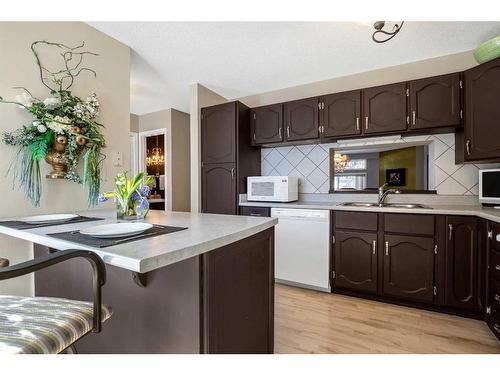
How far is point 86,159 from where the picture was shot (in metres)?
1.76

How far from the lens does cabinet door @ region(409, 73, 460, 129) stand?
7.03ft

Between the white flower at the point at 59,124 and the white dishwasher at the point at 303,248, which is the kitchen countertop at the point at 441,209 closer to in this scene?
the white dishwasher at the point at 303,248

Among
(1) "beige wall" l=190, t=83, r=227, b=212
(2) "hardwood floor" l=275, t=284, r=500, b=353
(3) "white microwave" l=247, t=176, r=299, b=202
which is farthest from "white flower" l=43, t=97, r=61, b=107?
(2) "hardwood floor" l=275, t=284, r=500, b=353

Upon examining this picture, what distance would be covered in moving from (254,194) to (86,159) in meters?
1.68

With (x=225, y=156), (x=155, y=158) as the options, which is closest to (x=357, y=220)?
(x=225, y=156)

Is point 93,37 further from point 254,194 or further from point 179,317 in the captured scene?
point 179,317

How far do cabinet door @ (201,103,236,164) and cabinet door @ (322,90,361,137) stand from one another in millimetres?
1047

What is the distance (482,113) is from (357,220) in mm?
1265

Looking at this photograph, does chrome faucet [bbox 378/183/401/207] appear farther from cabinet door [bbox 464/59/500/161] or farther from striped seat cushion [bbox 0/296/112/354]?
striped seat cushion [bbox 0/296/112/354]

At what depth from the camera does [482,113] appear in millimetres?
1941

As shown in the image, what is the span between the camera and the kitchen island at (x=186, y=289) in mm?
824

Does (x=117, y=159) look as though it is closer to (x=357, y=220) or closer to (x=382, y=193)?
(x=357, y=220)
